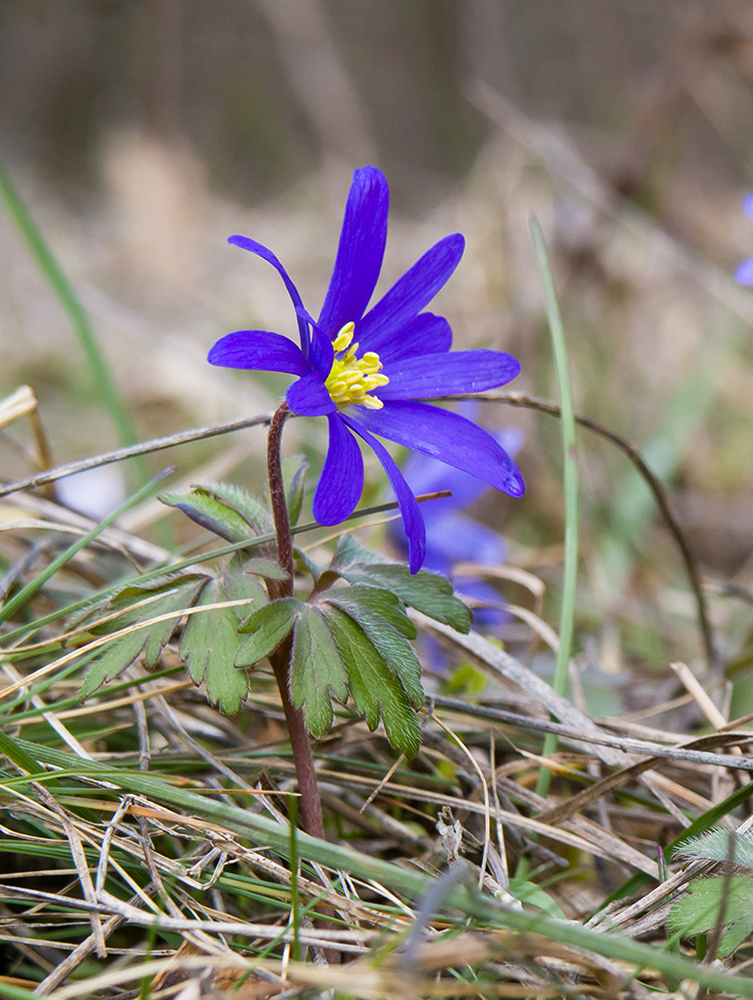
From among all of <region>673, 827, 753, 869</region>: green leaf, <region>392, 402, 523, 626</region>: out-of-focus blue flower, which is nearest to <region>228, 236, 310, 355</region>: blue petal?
<region>673, 827, 753, 869</region>: green leaf

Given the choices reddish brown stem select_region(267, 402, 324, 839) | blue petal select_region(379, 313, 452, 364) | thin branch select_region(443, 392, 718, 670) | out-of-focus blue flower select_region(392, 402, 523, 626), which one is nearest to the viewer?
reddish brown stem select_region(267, 402, 324, 839)

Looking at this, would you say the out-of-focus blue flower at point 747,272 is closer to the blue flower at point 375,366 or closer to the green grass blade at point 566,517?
the green grass blade at point 566,517

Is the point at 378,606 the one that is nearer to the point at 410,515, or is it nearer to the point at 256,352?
the point at 410,515

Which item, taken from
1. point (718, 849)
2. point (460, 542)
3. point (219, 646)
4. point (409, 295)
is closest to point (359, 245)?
point (409, 295)

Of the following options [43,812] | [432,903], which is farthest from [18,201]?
[432,903]

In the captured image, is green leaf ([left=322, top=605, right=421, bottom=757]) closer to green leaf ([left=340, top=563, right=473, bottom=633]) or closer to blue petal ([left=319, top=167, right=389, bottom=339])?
green leaf ([left=340, top=563, right=473, bottom=633])

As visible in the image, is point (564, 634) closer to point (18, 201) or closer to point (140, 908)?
point (140, 908)
